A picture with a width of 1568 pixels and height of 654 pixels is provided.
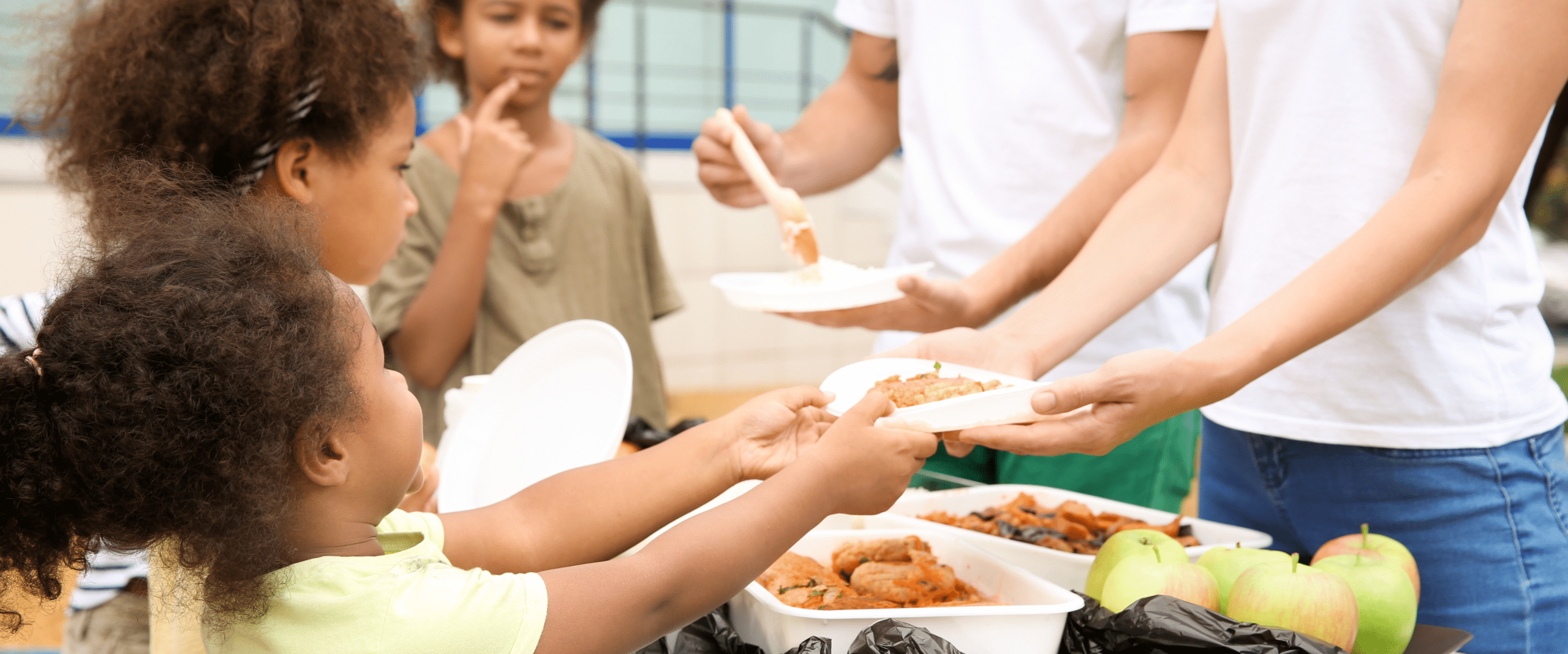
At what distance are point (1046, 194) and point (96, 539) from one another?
1.63 metres

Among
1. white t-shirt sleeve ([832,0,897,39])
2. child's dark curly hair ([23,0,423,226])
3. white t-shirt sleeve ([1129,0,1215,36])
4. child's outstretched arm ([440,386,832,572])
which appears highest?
white t-shirt sleeve ([832,0,897,39])

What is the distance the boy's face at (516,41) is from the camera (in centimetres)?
251

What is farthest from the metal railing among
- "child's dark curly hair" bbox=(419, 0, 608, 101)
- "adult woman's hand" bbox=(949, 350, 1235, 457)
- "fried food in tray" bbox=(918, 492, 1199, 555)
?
"adult woman's hand" bbox=(949, 350, 1235, 457)

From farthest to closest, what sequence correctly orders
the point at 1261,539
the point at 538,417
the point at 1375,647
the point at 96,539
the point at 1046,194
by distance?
the point at 1046,194 → the point at 538,417 → the point at 1261,539 → the point at 1375,647 → the point at 96,539

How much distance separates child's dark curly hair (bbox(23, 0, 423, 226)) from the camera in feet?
5.09

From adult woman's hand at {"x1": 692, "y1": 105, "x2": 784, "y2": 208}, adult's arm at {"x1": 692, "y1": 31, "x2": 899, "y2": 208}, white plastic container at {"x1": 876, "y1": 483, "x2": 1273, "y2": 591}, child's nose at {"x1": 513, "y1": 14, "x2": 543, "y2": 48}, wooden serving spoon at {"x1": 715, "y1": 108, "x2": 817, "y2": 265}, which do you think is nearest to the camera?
white plastic container at {"x1": 876, "y1": 483, "x2": 1273, "y2": 591}

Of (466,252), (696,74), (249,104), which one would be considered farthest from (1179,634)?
(696,74)

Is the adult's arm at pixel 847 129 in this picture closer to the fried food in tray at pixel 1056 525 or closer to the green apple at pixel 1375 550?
the fried food in tray at pixel 1056 525

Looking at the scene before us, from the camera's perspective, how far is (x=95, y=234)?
106cm

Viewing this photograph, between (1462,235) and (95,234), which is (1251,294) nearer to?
(1462,235)

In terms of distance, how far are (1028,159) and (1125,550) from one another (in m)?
0.94

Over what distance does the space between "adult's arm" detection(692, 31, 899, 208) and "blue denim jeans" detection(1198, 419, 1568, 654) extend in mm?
1223

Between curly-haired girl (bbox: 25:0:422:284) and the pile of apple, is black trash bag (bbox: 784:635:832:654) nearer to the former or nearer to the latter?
the pile of apple

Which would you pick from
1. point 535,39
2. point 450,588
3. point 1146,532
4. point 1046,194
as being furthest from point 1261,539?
point 535,39
